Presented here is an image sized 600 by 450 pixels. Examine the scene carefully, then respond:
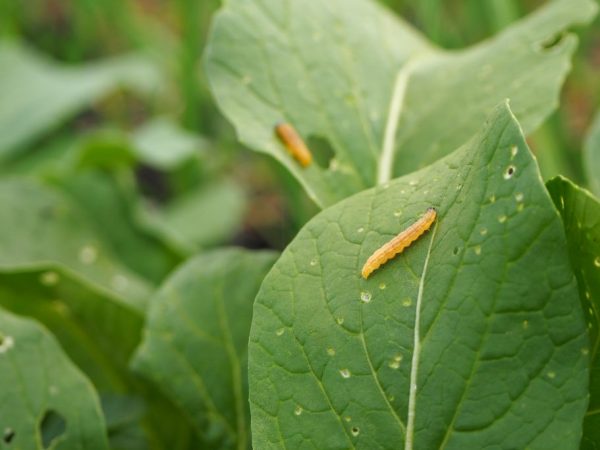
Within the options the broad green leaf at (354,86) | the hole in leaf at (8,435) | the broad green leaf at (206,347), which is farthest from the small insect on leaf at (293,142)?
the hole in leaf at (8,435)

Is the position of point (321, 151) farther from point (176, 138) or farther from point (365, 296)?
point (176, 138)

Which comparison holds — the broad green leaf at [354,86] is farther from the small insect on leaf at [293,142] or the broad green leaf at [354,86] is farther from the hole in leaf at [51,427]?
the hole in leaf at [51,427]

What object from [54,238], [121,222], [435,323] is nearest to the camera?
[435,323]

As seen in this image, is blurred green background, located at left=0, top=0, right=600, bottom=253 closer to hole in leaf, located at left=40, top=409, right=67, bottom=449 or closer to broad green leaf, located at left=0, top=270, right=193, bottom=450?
broad green leaf, located at left=0, top=270, right=193, bottom=450

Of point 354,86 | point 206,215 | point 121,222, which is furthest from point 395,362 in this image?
point 206,215

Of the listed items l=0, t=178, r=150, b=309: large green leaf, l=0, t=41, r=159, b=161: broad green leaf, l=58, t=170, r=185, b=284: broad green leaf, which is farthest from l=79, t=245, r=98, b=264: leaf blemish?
l=0, t=41, r=159, b=161: broad green leaf

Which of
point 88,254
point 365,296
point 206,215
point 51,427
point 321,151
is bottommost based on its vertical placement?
point 206,215

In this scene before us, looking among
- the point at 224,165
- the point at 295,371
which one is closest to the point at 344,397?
the point at 295,371
